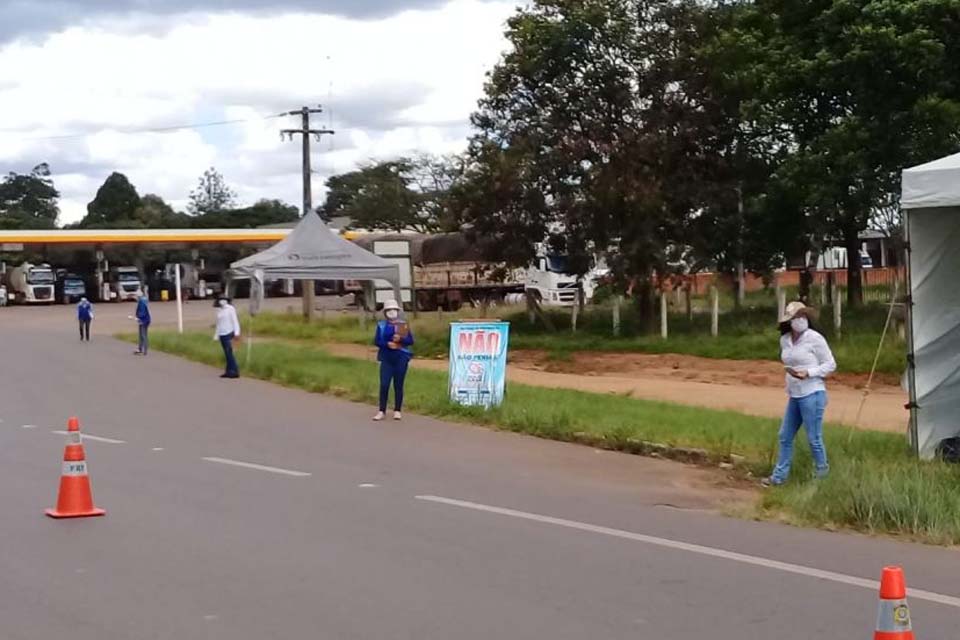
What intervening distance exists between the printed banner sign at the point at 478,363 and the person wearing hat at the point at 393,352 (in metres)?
0.88

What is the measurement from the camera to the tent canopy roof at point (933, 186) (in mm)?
12242

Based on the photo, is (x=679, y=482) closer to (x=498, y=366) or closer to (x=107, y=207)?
(x=498, y=366)

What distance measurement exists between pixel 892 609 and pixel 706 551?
175 inches

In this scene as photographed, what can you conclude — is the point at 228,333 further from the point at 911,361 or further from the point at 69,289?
the point at 69,289

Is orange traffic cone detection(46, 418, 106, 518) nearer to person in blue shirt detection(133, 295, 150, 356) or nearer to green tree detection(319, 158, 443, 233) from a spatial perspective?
person in blue shirt detection(133, 295, 150, 356)

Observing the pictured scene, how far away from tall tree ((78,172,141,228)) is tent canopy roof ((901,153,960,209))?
12661 centimetres

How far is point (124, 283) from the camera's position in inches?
2943

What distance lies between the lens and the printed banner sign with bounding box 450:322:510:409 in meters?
18.8

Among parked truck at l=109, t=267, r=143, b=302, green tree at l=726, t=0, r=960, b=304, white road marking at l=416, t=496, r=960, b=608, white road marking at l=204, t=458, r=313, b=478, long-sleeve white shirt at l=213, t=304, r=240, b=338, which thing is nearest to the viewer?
white road marking at l=416, t=496, r=960, b=608

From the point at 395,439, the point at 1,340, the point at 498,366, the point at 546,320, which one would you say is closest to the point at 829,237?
the point at 546,320

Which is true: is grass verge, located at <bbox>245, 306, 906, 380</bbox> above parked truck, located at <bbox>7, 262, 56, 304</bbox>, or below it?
below

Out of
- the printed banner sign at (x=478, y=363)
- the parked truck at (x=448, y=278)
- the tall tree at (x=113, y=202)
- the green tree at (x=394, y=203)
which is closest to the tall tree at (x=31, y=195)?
the tall tree at (x=113, y=202)

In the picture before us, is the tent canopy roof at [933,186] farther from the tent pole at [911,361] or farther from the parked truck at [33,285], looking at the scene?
the parked truck at [33,285]

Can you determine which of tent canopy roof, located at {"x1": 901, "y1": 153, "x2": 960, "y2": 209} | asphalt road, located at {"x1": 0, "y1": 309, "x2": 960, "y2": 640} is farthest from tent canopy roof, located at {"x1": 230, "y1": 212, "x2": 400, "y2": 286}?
tent canopy roof, located at {"x1": 901, "y1": 153, "x2": 960, "y2": 209}
